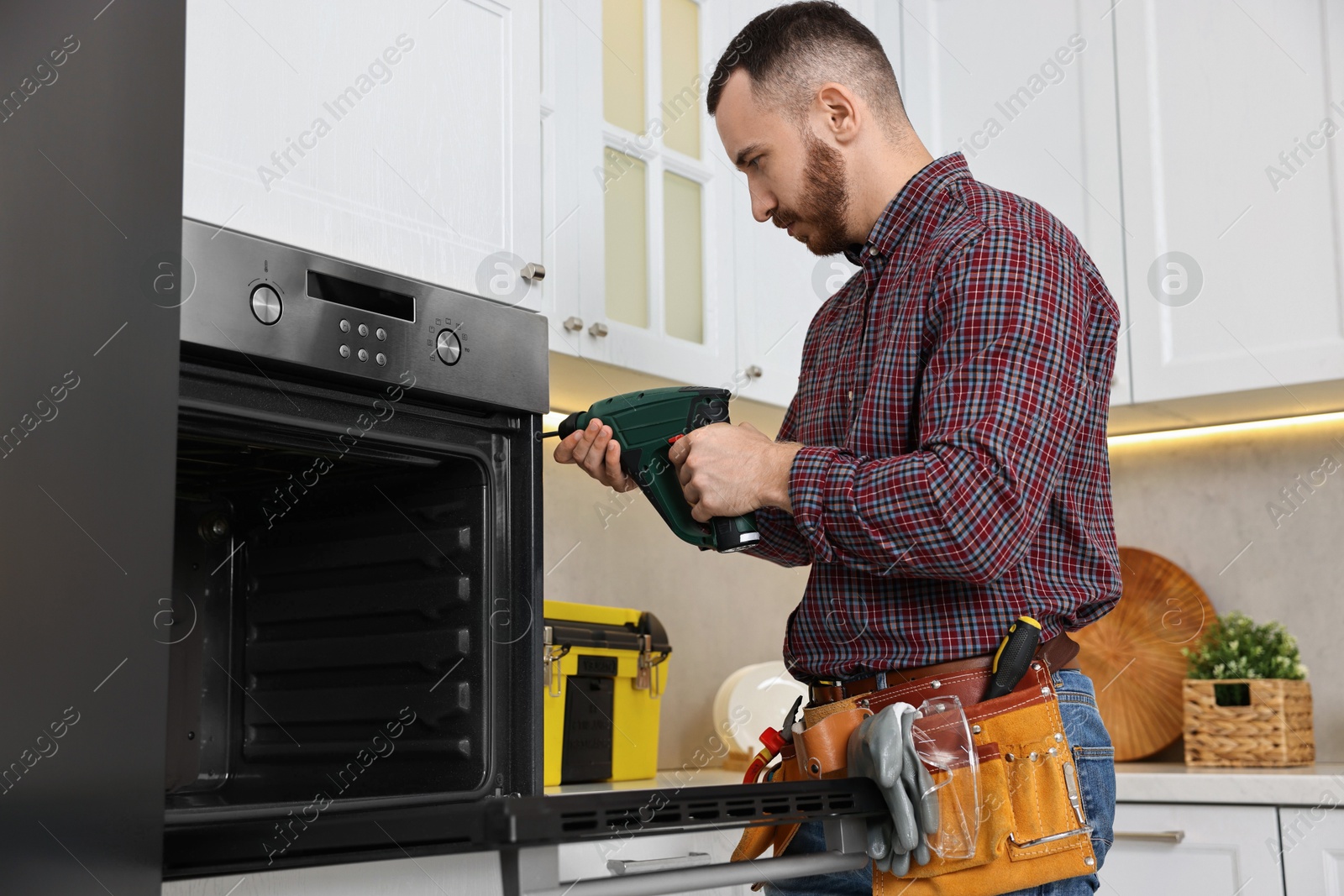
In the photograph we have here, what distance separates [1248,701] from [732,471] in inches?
57.9

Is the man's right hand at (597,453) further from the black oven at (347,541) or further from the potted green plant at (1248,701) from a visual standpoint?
the potted green plant at (1248,701)

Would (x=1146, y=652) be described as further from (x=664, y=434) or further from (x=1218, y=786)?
(x=664, y=434)

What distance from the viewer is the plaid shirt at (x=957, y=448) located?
103cm

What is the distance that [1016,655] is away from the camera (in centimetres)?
108

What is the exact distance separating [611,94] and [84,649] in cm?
127

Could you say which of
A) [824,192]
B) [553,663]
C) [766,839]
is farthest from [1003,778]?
[553,663]

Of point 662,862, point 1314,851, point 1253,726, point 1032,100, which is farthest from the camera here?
point 1032,100

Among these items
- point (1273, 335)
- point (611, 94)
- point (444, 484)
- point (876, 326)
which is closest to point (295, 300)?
point (444, 484)

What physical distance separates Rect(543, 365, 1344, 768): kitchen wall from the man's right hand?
884mm

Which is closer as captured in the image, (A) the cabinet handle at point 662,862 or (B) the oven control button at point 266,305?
(B) the oven control button at point 266,305

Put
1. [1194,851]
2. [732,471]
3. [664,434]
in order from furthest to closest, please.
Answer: [1194,851] → [664,434] → [732,471]

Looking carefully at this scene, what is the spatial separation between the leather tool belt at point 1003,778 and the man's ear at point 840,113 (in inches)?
21.9

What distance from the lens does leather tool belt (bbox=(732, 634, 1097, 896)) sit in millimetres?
1049

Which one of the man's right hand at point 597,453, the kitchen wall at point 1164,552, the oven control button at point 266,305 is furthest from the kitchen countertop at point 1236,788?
the oven control button at point 266,305
